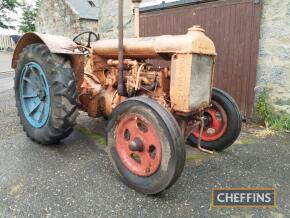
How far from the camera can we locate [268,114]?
408cm

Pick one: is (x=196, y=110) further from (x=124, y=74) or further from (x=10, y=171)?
(x=10, y=171)

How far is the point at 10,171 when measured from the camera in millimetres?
2518

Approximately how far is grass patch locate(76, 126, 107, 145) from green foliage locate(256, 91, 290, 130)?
2.39m

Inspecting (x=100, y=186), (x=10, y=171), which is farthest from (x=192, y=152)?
(x=10, y=171)

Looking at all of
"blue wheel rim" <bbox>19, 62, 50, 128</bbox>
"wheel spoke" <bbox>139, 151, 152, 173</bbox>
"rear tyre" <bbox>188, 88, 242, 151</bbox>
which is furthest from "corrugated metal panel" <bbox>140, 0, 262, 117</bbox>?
"blue wheel rim" <bbox>19, 62, 50, 128</bbox>

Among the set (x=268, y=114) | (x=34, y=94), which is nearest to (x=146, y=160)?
(x=34, y=94)

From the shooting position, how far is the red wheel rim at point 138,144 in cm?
214

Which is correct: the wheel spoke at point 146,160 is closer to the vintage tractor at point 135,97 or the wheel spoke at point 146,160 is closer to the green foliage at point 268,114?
the vintage tractor at point 135,97

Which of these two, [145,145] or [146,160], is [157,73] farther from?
[146,160]

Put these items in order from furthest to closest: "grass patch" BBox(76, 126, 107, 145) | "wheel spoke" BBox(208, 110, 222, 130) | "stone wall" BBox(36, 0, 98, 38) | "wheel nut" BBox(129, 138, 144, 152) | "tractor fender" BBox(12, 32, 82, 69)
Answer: "stone wall" BBox(36, 0, 98, 38) → "grass patch" BBox(76, 126, 107, 145) → "wheel spoke" BBox(208, 110, 222, 130) → "tractor fender" BBox(12, 32, 82, 69) → "wheel nut" BBox(129, 138, 144, 152)

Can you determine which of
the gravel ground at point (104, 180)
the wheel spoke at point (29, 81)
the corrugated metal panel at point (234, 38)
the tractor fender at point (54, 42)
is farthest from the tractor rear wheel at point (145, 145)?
the corrugated metal panel at point (234, 38)

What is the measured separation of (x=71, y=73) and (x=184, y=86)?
1127 millimetres

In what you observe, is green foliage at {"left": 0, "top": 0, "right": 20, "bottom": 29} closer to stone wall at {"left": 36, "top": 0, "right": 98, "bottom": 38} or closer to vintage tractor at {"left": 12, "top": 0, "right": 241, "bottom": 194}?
stone wall at {"left": 36, "top": 0, "right": 98, "bottom": 38}

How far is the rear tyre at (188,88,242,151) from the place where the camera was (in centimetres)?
287
